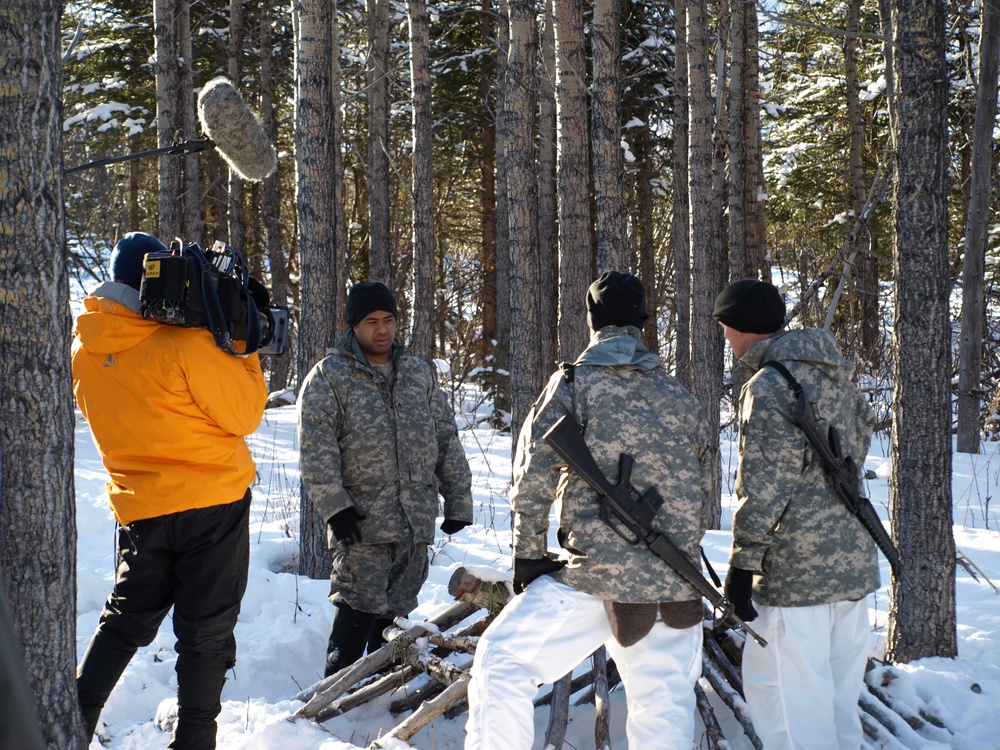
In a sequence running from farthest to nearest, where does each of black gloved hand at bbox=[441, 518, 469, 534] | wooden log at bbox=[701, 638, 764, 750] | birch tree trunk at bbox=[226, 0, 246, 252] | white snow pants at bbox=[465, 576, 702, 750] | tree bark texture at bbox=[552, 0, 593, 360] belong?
1. birch tree trunk at bbox=[226, 0, 246, 252]
2. tree bark texture at bbox=[552, 0, 593, 360]
3. black gloved hand at bbox=[441, 518, 469, 534]
4. wooden log at bbox=[701, 638, 764, 750]
5. white snow pants at bbox=[465, 576, 702, 750]

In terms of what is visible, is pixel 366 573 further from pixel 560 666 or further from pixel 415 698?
pixel 560 666

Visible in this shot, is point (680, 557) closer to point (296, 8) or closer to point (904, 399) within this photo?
point (904, 399)

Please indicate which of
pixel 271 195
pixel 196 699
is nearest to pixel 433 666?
pixel 196 699

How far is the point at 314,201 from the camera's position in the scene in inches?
257

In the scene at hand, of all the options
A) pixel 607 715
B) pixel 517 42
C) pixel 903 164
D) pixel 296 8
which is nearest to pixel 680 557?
pixel 607 715

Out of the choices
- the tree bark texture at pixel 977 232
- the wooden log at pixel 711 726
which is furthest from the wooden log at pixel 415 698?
the tree bark texture at pixel 977 232

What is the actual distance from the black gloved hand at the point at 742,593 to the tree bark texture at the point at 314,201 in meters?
3.49

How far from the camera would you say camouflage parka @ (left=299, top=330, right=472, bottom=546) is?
4340 mm

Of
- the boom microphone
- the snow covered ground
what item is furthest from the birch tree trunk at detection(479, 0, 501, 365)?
the boom microphone

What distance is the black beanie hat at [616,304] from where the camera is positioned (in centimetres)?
349

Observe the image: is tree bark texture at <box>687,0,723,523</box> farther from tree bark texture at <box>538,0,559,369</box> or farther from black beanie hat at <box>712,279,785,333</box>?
tree bark texture at <box>538,0,559,369</box>

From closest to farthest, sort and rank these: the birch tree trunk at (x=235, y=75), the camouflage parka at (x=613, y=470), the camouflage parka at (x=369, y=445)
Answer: the camouflage parka at (x=613, y=470)
the camouflage parka at (x=369, y=445)
the birch tree trunk at (x=235, y=75)

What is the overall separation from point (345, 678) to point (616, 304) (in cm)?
217

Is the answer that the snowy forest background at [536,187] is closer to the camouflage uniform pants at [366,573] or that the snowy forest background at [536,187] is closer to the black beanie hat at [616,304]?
the camouflage uniform pants at [366,573]
